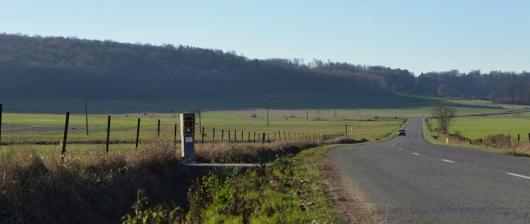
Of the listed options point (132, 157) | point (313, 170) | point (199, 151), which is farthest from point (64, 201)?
point (199, 151)

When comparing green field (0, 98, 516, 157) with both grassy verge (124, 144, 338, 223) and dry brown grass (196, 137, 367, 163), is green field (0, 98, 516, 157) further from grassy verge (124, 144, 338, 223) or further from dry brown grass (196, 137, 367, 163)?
grassy verge (124, 144, 338, 223)

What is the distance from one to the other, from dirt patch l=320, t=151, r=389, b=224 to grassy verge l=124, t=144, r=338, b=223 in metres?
0.19

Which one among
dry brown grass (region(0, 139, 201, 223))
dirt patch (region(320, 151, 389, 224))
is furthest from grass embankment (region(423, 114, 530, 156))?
dry brown grass (region(0, 139, 201, 223))

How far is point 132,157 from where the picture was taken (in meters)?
16.5

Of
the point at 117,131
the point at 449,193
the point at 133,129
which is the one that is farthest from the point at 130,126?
the point at 449,193

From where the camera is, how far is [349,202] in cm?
1220

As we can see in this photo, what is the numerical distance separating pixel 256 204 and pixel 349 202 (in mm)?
1631

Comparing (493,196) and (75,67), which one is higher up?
(75,67)

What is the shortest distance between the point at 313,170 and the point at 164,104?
16653cm

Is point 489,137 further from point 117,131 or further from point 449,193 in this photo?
point 117,131

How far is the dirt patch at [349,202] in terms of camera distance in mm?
10078

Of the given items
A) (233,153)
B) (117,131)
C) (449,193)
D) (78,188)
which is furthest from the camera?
(117,131)

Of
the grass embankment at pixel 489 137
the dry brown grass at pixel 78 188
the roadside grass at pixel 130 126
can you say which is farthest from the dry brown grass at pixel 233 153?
the grass embankment at pixel 489 137

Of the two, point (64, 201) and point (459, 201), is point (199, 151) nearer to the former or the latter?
point (64, 201)
